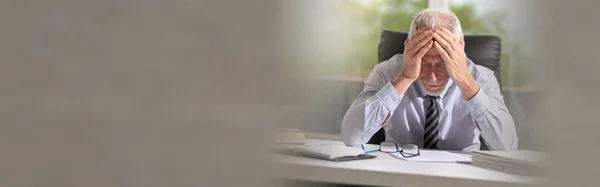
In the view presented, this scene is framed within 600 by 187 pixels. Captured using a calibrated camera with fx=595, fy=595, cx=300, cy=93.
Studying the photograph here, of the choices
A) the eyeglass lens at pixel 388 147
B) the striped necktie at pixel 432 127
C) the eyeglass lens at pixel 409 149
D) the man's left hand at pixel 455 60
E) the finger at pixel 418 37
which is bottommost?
the striped necktie at pixel 432 127

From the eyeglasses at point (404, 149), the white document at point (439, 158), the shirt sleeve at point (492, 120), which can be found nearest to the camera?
the white document at point (439, 158)

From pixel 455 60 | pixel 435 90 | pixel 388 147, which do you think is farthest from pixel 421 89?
pixel 388 147

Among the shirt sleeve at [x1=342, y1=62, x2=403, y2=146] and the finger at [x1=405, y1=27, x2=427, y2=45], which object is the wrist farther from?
the finger at [x1=405, y1=27, x2=427, y2=45]

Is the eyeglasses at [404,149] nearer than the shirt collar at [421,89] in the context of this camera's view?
Yes

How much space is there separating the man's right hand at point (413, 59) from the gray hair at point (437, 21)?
3cm

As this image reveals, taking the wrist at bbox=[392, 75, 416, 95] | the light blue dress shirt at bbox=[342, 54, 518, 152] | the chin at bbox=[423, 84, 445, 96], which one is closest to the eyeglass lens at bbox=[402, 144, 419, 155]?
the light blue dress shirt at bbox=[342, 54, 518, 152]

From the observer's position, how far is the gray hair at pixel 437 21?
73.1 inches

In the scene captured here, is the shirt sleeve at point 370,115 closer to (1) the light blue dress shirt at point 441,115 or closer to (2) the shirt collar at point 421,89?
(1) the light blue dress shirt at point 441,115

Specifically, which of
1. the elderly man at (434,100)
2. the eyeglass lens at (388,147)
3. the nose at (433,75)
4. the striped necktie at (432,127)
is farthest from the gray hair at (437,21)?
the eyeglass lens at (388,147)

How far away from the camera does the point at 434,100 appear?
6.16 ft

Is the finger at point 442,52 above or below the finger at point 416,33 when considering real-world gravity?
below

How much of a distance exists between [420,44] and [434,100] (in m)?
0.19

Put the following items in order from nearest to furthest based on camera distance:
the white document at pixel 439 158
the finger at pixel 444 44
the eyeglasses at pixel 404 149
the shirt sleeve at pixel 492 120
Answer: the white document at pixel 439 158 < the eyeglasses at pixel 404 149 < the shirt sleeve at pixel 492 120 < the finger at pixel 444 44

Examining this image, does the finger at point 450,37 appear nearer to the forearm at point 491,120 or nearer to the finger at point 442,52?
the finger at point 442,52
